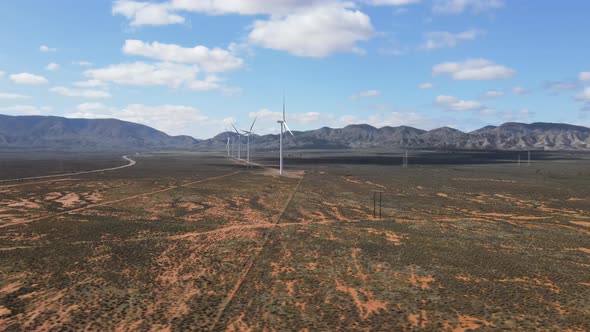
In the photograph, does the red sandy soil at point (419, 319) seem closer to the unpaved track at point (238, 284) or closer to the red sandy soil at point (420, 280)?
the red sandy soil at point (420, 280)

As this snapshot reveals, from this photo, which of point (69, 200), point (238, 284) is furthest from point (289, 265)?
point (69, 200)

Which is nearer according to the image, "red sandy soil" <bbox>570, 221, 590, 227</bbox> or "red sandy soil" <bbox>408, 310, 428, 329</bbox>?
"red sandy soil" <bbox>408, 310, 428, 329</bbox>

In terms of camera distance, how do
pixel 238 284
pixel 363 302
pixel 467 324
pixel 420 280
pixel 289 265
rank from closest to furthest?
pixel 467 324
pixel 363 302
pixel 238 284
pixel 420 280
pixel 289 265

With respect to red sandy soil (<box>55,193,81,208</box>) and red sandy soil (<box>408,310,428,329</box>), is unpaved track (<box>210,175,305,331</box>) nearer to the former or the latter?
red sandy soil (<box>408,310,428,329</box>)

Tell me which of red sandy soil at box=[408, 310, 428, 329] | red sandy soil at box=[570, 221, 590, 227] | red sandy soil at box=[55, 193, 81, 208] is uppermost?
red sandy soil at box=[55, 193, 81, 208]

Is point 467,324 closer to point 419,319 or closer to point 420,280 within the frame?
point 419,319

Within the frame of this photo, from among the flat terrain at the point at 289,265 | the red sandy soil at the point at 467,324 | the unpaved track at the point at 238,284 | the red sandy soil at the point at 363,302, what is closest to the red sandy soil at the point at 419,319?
the flat terrain at the point at 289,265

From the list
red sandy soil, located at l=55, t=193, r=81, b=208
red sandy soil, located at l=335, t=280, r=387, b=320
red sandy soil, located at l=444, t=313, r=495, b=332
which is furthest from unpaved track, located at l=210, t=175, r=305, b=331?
red sandy soil, located at l=55, t=193, r=81, b=208

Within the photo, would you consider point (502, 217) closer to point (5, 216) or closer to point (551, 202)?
point (551, 202)
